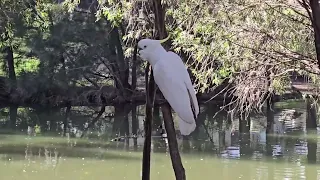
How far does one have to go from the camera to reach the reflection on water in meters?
6.37

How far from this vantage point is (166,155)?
7.26 m

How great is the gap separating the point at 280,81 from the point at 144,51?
2718mm

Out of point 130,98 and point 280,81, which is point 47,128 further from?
point 280,81

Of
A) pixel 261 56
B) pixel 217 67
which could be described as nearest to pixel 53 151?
pixel 217 67

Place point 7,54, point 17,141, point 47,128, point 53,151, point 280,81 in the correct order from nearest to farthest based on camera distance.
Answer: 1. point 280,81
2. point 53,151
3. point 17,141
4. point 47,128
5. point 7,54

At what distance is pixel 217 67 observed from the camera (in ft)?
15.9

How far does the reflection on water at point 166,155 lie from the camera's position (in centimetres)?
637

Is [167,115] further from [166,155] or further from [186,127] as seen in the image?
[166,155]

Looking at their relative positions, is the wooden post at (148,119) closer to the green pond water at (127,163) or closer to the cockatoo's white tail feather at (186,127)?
the cockatoo's white tail feather at (186,127)

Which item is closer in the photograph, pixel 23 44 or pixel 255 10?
pixel 255 10

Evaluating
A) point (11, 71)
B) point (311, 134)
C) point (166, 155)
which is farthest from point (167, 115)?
point (11, 71)

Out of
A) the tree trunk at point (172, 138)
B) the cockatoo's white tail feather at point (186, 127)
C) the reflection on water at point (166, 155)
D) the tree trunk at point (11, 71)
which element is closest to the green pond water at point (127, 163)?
the reflection on water at point (166, 155)

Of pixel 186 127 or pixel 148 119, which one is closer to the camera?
pixel 186 127

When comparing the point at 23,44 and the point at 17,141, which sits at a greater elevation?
the point at 23,44
